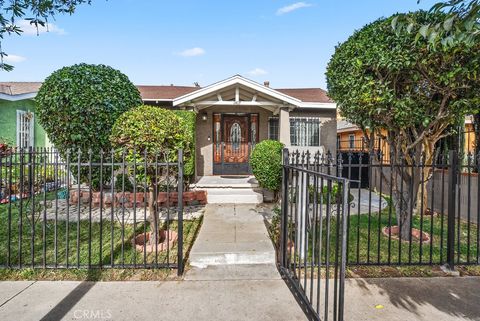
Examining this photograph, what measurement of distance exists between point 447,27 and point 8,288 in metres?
5.21

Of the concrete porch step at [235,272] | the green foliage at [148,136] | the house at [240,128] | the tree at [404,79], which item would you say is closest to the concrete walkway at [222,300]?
the concrete porch step at [235,272]

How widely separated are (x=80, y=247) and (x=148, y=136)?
227 centimetres

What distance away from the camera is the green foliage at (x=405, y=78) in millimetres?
4645

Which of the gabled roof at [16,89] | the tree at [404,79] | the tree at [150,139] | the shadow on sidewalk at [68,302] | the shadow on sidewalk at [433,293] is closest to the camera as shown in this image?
the shadow on sidewalk at [68,302]

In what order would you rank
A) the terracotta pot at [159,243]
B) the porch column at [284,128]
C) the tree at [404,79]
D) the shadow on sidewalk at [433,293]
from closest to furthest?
the shadow on sidewalk at [433,293]
the tree at [404,79]
the terracotta pot at [159,243]
the porch column at [284,128]

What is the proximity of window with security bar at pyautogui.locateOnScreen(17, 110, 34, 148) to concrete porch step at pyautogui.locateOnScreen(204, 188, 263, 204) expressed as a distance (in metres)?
9.30

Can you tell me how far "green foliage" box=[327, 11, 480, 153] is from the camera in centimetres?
464

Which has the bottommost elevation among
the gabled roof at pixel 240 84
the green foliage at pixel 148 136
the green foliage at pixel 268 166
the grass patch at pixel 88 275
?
the grass patch at pixel 88 275

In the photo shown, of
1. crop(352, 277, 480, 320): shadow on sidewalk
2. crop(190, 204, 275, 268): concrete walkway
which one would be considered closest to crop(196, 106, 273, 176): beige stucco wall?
crop(190, 204, 275, 268): concrete walkway

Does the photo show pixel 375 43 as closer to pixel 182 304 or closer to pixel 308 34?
pixel 182 304

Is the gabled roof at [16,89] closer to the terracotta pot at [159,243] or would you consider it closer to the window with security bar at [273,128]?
the terracotta pot at [159,243]

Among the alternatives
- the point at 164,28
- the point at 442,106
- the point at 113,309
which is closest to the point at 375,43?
the point at 442,106

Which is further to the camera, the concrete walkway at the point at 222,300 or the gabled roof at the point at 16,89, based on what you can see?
the gabled roof at the point at 16,89

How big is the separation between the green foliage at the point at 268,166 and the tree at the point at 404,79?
9.72 ft
